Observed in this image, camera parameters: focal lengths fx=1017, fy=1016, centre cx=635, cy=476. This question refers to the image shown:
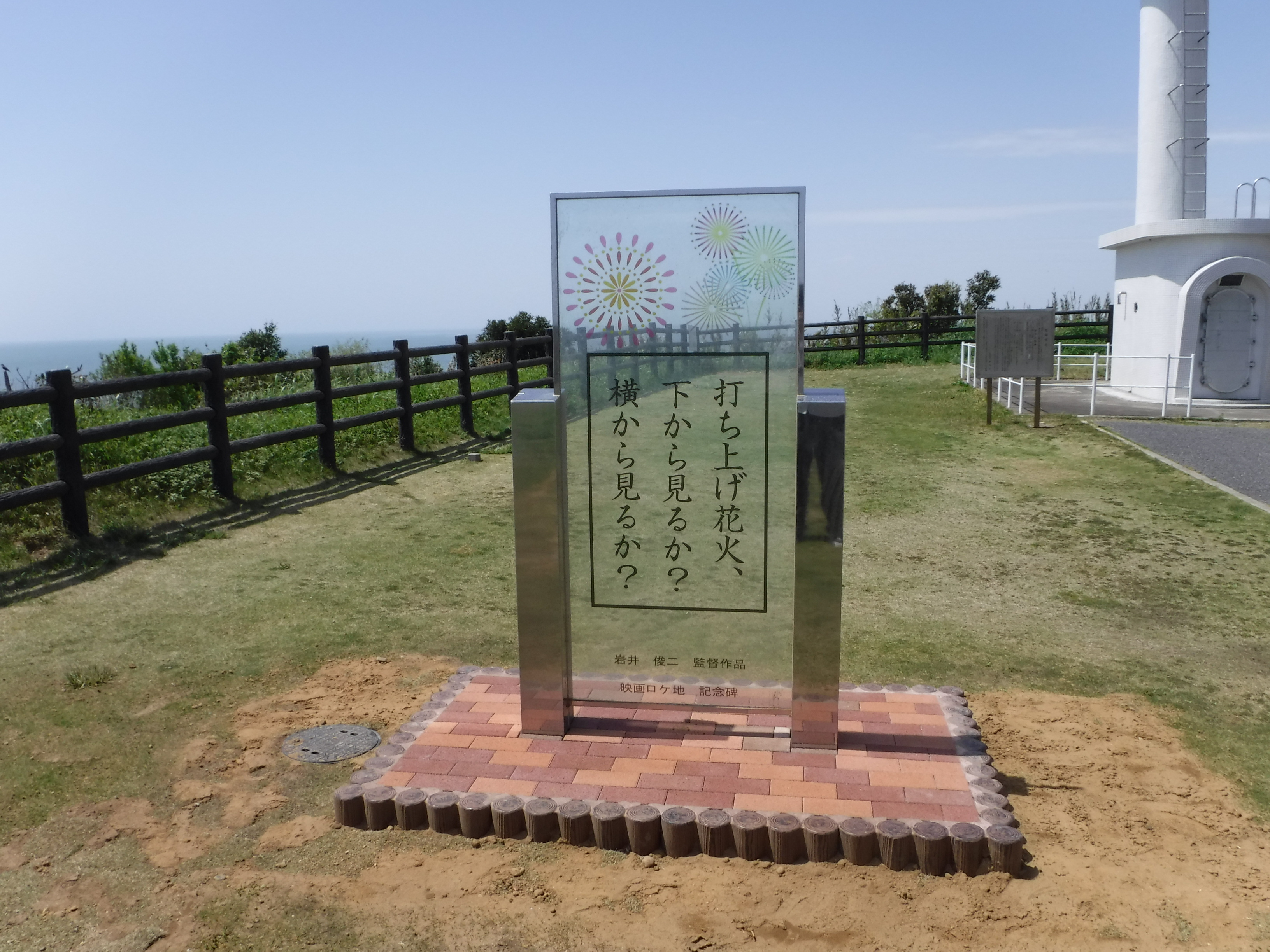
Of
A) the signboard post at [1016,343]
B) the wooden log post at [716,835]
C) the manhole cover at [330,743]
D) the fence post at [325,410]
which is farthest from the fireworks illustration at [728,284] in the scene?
the signboard post at [1016,343]

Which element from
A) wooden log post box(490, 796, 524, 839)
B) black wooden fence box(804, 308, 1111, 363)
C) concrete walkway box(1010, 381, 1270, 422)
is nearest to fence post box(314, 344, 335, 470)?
wooden log post box(490, 796, 524, 839)

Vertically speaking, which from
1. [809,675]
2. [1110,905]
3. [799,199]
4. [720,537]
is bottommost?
[1110,905]

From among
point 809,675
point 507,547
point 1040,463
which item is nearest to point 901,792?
point 809,675

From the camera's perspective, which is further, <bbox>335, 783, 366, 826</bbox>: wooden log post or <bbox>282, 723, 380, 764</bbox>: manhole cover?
<bbox>282, 723, 380, 764</bbox>: manhole cover

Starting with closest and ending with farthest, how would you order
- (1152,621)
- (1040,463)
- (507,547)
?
(1152,621) → (507,547) → (1040,463)

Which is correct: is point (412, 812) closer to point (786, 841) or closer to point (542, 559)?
point (542, 559)

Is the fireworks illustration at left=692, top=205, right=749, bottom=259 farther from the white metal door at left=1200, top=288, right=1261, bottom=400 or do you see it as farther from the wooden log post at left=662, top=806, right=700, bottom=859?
the white metal door at left=1200, top=288, right=1261, bottom=400

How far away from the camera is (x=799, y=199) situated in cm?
348

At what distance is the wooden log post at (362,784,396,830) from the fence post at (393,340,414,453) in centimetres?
819

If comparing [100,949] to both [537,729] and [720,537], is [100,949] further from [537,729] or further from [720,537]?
[720,537]

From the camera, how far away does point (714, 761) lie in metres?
3.67

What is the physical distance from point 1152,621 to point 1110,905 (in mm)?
2915

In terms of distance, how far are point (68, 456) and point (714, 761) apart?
5390mm

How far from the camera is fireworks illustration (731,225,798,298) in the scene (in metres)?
3.51
